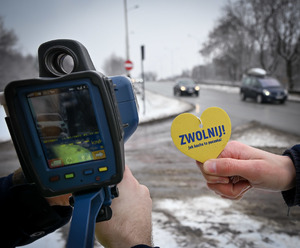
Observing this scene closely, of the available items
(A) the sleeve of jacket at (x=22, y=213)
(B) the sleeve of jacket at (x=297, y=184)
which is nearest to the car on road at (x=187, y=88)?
(B) the sleeve of jacket at (x=297, y=184)

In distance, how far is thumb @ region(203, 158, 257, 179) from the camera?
1062 mm

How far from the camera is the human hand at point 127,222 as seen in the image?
778mm

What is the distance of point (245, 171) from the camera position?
1087 mm

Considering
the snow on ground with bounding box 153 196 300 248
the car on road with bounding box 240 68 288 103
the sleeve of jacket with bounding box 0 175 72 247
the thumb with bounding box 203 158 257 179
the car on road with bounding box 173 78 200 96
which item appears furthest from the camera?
the car on road with bounding box 173 78 200 96

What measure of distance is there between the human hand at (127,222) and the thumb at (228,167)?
0.36 metres

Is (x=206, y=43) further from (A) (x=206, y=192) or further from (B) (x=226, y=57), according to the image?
(A) (x=206, y=192)

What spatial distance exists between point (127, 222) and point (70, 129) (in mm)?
336

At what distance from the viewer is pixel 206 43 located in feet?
96.1

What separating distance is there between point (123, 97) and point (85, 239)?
1.47 feet

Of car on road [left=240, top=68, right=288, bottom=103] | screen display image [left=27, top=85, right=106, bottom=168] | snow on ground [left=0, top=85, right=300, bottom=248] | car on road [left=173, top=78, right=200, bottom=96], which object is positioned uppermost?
screen display image [left=27, top=85, right=106, bottom=168]

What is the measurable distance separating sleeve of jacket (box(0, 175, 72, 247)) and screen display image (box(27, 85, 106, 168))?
0.24 meters

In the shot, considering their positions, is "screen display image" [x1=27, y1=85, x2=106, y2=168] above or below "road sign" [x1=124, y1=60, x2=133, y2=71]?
above

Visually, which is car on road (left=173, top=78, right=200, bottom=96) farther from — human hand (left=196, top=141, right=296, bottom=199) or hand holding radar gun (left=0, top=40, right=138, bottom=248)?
hand holding radar gun (left=0, top=40, right=138, bottom=248)

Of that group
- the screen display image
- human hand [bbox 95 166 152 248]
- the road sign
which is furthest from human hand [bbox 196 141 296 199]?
the road sign
